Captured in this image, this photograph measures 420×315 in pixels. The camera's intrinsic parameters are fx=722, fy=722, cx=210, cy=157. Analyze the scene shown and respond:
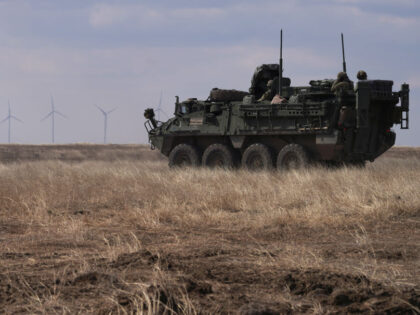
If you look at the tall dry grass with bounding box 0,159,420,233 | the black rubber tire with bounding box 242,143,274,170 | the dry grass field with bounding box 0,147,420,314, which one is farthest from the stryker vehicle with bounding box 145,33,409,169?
the dry grass field with bounding box 0,147,420,314

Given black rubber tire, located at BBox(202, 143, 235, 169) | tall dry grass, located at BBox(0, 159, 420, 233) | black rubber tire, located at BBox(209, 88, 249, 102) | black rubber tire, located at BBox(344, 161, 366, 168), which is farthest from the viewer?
black rubber tire, located at BBox(209, 88, 249, 102)

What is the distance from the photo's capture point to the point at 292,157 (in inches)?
679

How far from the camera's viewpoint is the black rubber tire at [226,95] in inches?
758

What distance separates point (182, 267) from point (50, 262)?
126cm

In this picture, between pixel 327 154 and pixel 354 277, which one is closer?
pixel 354 277

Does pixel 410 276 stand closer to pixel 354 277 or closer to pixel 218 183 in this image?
pixel 354 277

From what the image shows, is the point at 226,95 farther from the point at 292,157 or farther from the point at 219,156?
the point at 292,157

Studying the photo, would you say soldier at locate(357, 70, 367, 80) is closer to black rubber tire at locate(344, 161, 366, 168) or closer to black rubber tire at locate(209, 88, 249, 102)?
black rubber tire at locate(344, 161, 366, 168)

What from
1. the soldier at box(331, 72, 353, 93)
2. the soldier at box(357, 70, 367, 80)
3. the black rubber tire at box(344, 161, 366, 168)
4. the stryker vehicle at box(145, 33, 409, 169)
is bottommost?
the black rubber tire at box(344, 161, 366, 168)

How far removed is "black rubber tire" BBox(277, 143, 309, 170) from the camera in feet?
55.1

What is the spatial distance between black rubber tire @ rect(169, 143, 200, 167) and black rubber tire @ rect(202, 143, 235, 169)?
43 centimetres

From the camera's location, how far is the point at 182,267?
559 centimetres

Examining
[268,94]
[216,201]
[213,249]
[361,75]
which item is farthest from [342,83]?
[213,249]

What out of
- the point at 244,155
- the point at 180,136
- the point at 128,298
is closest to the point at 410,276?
the point at 128,298
